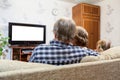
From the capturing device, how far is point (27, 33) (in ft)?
→ 13.4

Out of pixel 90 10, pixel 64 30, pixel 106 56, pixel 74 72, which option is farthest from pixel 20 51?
pixel 74 72

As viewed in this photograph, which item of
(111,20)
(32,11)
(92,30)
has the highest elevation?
(32,11)

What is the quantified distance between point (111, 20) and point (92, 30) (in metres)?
0.64

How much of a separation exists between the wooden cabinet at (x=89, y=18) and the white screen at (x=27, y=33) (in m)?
Result: 1.23

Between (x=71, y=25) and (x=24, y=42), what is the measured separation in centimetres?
289

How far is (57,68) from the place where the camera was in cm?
82

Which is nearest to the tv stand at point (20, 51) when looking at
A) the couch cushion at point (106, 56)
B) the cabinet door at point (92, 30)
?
the cabinet door at point (92, 30)

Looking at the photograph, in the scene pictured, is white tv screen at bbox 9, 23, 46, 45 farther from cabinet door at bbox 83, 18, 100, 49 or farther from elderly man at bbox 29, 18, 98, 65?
elderly man at bbox 29, 18, 98, 65

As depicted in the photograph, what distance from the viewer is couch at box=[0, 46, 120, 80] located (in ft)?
2.29

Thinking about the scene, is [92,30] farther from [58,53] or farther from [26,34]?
[58,53]

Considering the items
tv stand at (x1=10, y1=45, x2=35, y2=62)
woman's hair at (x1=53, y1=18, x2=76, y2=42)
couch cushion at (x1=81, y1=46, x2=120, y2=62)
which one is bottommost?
tv stand at (x1=10, y1=45, x2=35, y2=62)

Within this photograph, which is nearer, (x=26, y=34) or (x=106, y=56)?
(x=106, y=56)

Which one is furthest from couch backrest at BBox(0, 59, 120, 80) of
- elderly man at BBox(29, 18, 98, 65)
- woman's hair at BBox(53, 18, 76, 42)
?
woman's hair at BBox(53, 18, 76, 42)

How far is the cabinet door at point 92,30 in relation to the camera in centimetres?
467
